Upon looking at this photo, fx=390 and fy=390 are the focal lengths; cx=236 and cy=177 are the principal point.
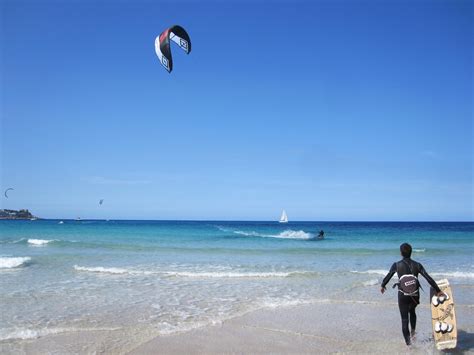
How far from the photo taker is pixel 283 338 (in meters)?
6.45

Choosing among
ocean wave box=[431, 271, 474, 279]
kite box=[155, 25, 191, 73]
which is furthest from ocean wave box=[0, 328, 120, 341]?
ocean wave box=[431, 271, 474, 279]

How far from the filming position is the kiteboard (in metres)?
5.69

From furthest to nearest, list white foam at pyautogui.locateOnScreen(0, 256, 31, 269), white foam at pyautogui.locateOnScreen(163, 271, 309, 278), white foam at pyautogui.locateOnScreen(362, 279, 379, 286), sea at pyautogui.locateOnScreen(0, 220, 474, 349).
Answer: white foam at pyautogui.locateOnScreen(0, 256, 31, 269)
white foam at pyautogui.locateOnScreen(163, 271, 309, 278)
white foam at pyautogui.locateOnScreen(362, 279, 379, 286)
sea at pyautogui.locateOnScreen(0, 220, 474, 349)

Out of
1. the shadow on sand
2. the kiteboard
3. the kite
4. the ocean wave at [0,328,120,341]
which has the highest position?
the kite

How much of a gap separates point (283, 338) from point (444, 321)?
8.06 ft

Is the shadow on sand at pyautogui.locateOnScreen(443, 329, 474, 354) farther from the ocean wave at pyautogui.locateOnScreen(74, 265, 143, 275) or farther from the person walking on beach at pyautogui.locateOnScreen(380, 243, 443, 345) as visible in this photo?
the ocean wave at pyautogui.locateOnScreen(74, 265, 143, 275)

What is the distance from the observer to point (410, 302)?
579cm

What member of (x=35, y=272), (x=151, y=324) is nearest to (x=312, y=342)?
(x=151, y=324)

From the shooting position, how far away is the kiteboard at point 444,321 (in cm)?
569

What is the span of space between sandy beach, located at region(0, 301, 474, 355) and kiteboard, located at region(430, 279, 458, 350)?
245 millimetres

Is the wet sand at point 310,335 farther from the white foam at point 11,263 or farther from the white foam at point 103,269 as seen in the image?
the white foam at point 11,263

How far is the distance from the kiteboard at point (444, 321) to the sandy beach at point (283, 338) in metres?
0.25

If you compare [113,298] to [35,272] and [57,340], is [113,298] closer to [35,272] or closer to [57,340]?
[57,340]

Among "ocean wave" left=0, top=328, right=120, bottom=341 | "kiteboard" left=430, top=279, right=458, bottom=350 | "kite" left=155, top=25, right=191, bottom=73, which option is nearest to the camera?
"kiteboard" left=430, top=279, right=458, bottom=350
